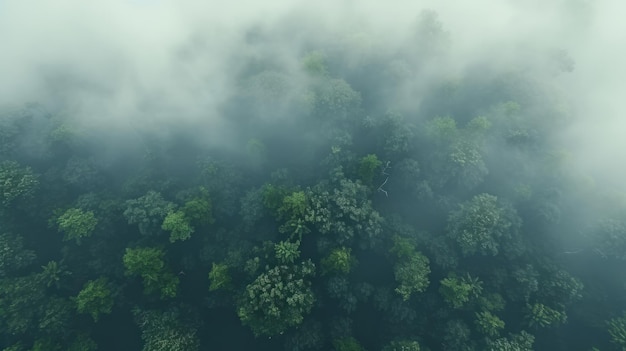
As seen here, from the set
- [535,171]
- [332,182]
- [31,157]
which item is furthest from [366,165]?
[31,157]

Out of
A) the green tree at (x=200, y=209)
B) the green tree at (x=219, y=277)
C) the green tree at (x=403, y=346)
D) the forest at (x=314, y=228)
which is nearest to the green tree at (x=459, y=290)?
the forest at (x=314, y=228)

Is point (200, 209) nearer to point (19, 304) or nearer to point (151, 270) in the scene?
point (151, 270)

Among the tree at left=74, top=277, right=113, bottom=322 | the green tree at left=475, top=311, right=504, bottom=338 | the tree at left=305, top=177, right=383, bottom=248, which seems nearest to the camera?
the green tree at left=475, top=311, right=504, bottom=338

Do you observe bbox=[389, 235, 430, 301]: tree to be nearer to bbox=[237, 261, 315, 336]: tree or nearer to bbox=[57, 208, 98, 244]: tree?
bbox=[237, 261, 315, 336]: tree

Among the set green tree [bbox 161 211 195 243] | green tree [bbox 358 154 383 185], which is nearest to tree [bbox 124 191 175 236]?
green tree [bbox 161 211 195 243]

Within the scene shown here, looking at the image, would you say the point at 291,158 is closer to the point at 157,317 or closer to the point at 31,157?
the point at 157,317

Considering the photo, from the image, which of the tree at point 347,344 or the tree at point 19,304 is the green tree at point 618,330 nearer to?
the tree at point 347,344
